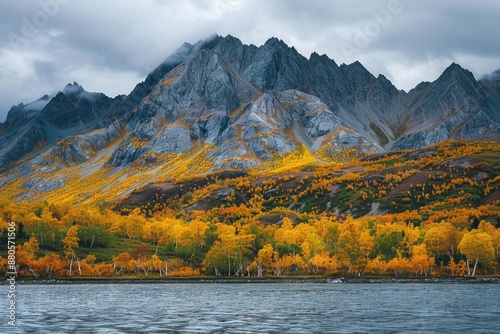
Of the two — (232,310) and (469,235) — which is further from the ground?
(469,235)

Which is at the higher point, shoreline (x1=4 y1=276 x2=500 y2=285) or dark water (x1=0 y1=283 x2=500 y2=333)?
shoreline (x1=4 y1=276 x2=500 y2=285)

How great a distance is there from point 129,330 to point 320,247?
465 ft

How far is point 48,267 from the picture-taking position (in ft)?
586

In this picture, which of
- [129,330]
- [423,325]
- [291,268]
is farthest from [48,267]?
[423,325]

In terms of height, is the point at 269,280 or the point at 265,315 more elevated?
the point at 269,280

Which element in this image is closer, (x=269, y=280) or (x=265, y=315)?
(x=265, y=315)

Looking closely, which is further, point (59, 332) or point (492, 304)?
point (492, 304)

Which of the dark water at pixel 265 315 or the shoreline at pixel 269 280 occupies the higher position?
the shoreline at pixel 269 280

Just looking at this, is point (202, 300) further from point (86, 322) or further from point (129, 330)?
point (129, 330)

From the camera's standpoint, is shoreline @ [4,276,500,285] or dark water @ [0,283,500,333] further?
shoreline @ [4,276,500,285]

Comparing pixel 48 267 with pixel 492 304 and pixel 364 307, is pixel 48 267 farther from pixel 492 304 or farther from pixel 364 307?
pixel 492 304

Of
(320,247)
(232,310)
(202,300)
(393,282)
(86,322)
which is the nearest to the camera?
(86,322)

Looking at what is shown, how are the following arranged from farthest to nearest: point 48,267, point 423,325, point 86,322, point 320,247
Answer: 1. point 320,247
2. point 48,267
3. point 86,322
4. point 423,325

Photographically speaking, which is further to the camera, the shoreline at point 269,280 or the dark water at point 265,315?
the shoreline at point 269,280
